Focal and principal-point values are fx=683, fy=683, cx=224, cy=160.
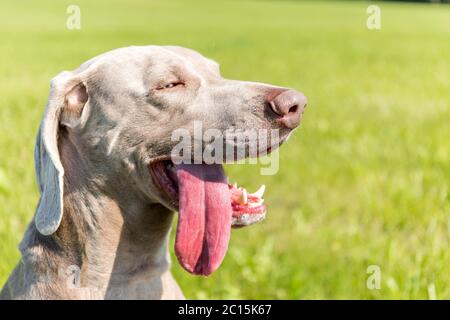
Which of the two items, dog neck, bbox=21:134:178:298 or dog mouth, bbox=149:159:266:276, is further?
dog neck, bbox=21:134:178:298

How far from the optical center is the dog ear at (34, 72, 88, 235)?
2945 mm

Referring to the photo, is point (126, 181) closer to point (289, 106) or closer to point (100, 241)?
point (100, 241)

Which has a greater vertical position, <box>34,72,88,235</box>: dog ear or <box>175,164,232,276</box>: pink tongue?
<box>34,72,88,235</box>: dog ear

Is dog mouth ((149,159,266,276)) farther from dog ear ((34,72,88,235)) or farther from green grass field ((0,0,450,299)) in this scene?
green grass field ((0,0,450,299))

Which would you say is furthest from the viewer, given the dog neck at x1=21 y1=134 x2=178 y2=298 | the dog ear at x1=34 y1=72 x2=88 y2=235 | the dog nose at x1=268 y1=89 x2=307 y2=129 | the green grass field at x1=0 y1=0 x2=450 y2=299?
the green grass field at x1=0 y1=0 x2=450 y2=299

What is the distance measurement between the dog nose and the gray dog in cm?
9

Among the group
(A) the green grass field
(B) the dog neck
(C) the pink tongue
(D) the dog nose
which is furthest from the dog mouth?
(A) the green grass field

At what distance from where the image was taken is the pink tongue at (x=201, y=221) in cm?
295

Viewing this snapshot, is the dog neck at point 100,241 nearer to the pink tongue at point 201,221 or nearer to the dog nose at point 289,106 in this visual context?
the pink tongue at point 201,221

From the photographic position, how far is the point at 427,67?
1564 centimetres

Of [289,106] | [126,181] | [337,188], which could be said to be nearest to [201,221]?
[126,181]

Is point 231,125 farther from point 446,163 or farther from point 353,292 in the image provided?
point 446,163

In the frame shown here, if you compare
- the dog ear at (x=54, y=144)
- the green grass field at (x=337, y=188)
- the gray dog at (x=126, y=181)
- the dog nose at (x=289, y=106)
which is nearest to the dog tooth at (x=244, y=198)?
the gray dog at (x=126, y=181)

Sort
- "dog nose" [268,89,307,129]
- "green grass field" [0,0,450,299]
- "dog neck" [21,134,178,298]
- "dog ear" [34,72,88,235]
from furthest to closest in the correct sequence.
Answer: "green grass field" [0,0,450,299] < "dog neck" [21,134,178,298] < "dog ear" [34,72,88,235] < "dog nose" [268,89,307,129]
